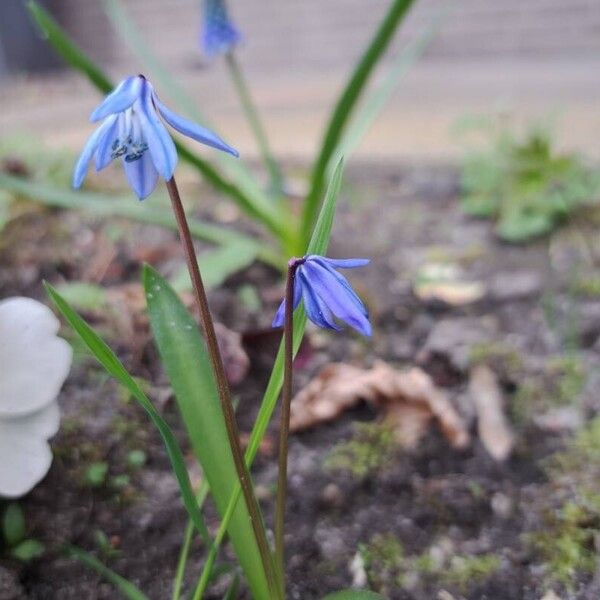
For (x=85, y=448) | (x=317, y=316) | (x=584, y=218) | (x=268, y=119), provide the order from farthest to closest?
(x=268, y=119) < (x=584, y=218) < (x=85, y=448) < (x=317, y=316)

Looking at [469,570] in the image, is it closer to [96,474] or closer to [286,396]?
[286,396]

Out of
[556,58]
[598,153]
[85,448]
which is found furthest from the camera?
[556,58]

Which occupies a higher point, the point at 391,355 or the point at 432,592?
the point at 391,355

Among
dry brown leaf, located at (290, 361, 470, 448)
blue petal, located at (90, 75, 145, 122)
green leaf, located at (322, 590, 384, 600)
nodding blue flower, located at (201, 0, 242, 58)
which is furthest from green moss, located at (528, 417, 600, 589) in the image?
nodding blue flower, located at (201, 0, 242, 58)

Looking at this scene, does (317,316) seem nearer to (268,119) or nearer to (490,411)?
(490,411)

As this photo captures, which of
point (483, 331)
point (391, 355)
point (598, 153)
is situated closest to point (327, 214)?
point (391, 355)

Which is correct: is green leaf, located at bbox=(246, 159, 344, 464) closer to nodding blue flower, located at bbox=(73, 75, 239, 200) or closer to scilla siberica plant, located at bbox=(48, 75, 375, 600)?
scilla siberica plant, located at bbox=(48, 75, 375, 600)

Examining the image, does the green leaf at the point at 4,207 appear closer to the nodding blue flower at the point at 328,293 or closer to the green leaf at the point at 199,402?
the green leaf at the point at 199,402

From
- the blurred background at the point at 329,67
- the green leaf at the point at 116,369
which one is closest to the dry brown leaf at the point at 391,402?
the green leaf at the point at 116,369
